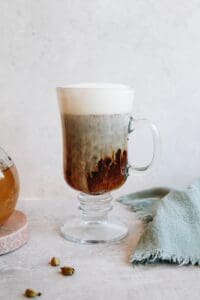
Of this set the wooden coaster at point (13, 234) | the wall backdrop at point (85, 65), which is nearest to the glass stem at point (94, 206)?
the wooden coaster at point (13, 234)

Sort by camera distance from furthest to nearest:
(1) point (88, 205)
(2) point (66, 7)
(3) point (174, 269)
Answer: (2) point (66, 7) < (1) point (88, 205) < (3) point (174, 269)

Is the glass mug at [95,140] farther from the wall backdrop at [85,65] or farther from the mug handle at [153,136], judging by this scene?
the wall backdrop at [85,65]

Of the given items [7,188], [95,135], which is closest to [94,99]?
[95,135]

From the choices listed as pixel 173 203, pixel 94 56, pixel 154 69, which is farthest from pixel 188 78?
pixel 173 203

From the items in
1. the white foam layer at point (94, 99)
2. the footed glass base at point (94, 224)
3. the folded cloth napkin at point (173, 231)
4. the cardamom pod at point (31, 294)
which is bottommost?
the footed glass base at point (94, 224)

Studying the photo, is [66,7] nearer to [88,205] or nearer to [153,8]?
[153,8]

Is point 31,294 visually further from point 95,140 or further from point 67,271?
point 95,140

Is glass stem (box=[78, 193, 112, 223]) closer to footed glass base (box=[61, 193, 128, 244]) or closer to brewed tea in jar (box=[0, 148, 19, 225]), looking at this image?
footed glass base (box=[61, 193, 128, 244])
